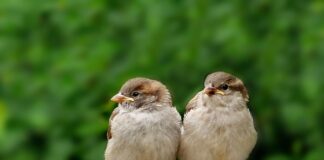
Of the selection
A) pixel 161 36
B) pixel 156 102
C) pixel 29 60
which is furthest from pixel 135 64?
pixel 156 102

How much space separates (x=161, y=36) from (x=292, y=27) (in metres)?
0.81

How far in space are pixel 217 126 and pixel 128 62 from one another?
283cm

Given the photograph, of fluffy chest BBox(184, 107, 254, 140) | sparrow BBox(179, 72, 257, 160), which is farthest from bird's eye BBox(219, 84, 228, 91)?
fluffy chest BBox(184, 107, 254, 140)

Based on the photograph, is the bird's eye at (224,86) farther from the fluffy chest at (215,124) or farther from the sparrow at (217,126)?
the fluffy chest at (215,124)

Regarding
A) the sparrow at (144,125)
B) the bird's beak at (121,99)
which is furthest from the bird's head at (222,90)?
the bird's beak at (121,99)

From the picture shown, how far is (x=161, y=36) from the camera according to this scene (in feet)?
23.7

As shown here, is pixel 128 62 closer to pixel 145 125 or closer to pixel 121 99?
pixel 121 99

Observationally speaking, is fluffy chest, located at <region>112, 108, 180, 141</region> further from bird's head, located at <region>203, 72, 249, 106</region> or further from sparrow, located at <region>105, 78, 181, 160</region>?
bird's head, located at <region>203, 72, 249, 106</region>

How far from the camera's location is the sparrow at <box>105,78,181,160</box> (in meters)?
4.42

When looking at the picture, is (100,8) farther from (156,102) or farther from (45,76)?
(156,102)

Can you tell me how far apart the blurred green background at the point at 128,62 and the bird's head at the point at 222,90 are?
239 cm

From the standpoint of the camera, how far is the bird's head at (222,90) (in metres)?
4.53

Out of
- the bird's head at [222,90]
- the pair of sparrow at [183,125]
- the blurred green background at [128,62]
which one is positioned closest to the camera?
the pair of sparrow at [183,125]

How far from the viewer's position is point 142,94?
4590 millimetres
